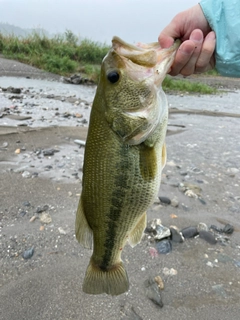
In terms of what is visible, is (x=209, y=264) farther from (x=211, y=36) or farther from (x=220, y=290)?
(x=211, y=36)

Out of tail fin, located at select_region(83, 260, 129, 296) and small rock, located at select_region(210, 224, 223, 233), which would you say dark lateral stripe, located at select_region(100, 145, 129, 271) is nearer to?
tail fin, located at select_region(83, 260, 129, 296)

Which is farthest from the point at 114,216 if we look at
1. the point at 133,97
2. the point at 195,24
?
the point at 195,24

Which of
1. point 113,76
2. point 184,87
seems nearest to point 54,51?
point 184,87

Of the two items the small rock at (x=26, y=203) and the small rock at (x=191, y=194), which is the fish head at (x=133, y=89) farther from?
the small rock at (x=191, y=194)

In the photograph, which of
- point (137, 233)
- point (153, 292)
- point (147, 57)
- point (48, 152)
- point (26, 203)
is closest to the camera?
point (147, 57)

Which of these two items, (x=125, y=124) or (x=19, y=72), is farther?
(x=19, y=72)

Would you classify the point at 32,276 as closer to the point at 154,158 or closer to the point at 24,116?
the point at 154,158

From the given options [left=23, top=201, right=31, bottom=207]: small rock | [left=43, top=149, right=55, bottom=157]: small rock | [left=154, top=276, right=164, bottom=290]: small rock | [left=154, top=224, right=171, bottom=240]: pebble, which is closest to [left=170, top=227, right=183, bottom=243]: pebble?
[left=154, top=224, right=171, bottom=240]: pebble
